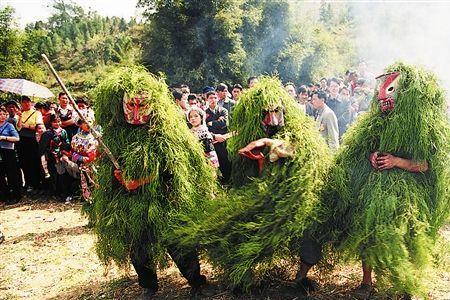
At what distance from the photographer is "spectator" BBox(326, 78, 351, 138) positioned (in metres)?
Answer: 7.45

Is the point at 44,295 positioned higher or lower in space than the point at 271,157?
lower

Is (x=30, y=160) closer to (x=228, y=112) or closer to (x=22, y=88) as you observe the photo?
(x=22, y=88)

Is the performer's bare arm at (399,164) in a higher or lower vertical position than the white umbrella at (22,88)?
lower

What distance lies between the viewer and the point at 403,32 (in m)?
Answer: 25.1

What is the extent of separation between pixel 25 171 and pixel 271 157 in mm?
7325

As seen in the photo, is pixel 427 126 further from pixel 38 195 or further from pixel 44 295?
pixel 38 195

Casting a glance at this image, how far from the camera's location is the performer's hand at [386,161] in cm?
349

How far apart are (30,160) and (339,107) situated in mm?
6494

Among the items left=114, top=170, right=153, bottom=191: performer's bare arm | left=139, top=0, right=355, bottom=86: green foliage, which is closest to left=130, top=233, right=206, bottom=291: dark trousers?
left=114, top=170, right=153, bottom=191: performer's bare arm

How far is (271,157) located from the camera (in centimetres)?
348

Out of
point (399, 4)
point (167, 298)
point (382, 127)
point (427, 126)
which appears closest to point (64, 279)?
point (167, 298)

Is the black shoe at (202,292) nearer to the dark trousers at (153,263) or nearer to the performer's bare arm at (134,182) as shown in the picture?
the dark trousers at (153,263)

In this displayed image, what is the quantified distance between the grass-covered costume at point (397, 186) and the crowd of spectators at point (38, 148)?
5.66 m

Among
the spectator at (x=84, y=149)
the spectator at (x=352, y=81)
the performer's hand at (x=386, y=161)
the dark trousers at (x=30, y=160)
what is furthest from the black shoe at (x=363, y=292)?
the dark trousers at (x=30, y=160)
